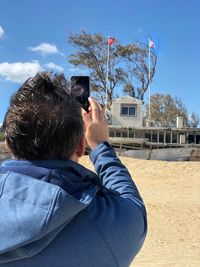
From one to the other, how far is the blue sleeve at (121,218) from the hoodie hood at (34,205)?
64 mm

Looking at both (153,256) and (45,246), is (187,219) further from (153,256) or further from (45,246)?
(45,246)

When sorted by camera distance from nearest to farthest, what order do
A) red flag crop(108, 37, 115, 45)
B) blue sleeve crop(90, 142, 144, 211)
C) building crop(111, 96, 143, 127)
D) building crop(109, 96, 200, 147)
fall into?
1. blue sleeve crop(90, 142, 144, 211)
2. building crop(109, 96, 200, 147)
3. building crop(111, 96, 143, 127)
4. red flag crop(108, 37, 115, 45)

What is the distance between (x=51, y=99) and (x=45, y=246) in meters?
0.41

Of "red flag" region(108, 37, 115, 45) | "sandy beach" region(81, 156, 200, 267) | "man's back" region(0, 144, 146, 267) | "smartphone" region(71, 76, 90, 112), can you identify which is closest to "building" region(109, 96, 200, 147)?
"red flag" region(108, 37, 115, 45)

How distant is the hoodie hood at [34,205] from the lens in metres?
1.21

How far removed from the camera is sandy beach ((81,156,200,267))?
7.03 meters

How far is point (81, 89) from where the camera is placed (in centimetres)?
149

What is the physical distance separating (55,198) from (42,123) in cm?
23

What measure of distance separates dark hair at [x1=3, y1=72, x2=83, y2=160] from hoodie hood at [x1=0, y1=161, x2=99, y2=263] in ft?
0.16

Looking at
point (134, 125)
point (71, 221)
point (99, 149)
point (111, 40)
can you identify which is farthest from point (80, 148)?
point (111, 40)

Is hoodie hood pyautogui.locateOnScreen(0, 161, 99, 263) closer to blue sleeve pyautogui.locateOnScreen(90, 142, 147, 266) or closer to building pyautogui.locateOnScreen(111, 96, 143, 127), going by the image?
blue sleeve pyautogui.locateOnScreen(90, 142, 147, 266)

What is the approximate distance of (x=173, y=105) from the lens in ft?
203

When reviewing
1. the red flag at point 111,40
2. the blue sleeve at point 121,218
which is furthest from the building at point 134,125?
the blue sleeve at point 121,218

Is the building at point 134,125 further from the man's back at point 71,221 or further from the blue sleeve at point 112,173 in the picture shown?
the man's back at point 71,221
